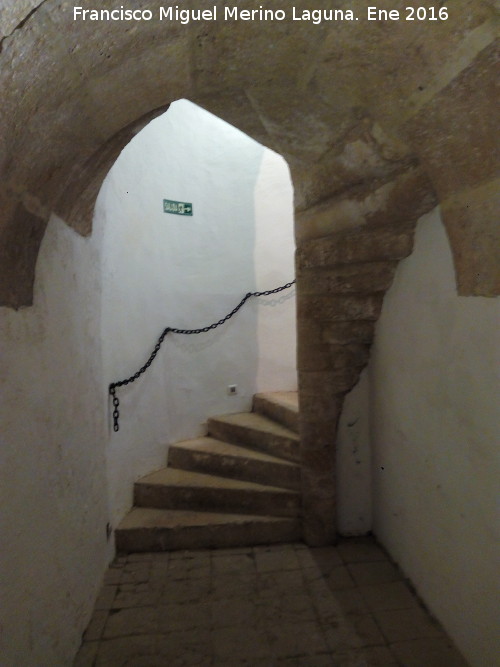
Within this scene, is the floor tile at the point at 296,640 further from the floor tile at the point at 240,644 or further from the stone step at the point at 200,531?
the stone step at the point at 200,531

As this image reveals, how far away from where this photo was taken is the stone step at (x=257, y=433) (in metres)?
2.63

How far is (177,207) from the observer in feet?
10.3

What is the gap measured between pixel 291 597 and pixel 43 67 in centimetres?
219

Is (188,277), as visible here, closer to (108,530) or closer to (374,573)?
(108,530)

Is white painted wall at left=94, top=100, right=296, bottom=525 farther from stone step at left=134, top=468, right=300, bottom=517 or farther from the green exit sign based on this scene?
stone step at left=134, top=468, right=300, bottom=517

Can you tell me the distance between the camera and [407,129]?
1.26 metres

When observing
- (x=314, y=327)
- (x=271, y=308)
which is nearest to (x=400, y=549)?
(x=314, y=327)

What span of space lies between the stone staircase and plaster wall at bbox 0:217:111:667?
42cm

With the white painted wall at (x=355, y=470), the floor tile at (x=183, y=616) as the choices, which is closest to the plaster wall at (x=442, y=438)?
the white painted wall at (x=355, y=470)

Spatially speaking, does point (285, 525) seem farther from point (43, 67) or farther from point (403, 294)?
point (43, 67)

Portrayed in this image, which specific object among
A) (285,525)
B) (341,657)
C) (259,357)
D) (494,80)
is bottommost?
(341,657)

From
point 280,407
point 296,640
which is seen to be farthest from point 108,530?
point 280,407

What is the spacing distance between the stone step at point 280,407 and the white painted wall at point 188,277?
0.15 meters

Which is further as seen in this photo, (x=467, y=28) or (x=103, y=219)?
(x=103, y=219)
